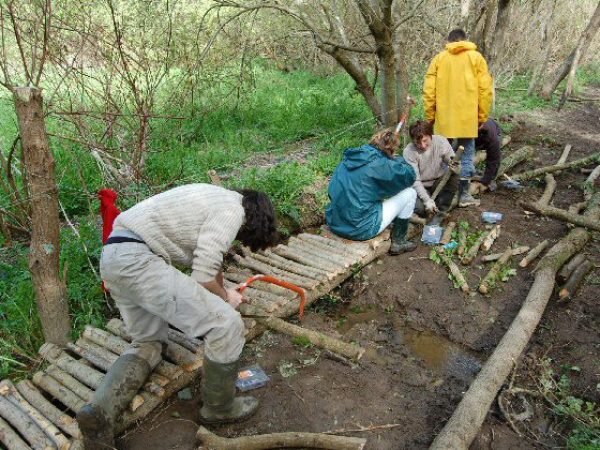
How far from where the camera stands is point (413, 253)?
202 inches

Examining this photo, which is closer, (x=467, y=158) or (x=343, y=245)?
(x=343, y=245)

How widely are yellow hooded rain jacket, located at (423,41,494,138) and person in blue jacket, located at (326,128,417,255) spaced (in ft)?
4.25

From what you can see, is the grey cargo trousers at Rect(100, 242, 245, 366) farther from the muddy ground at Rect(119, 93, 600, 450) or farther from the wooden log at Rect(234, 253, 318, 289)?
the wooden log at Rect(234, 253, 318, 289)

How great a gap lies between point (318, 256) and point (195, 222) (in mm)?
2333

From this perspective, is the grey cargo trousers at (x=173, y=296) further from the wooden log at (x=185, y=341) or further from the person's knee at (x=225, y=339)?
the wooden log at (x=185, y=341)

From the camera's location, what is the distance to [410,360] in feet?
12.4

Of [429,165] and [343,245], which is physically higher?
[429,165]

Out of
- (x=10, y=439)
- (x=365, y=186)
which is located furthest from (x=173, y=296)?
(x=365, y=186)

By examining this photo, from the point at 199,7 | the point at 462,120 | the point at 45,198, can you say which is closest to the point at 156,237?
the point at 45,198

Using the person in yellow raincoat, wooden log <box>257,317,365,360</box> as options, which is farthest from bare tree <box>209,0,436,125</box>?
wooden log <box>257,317,365,360</box>

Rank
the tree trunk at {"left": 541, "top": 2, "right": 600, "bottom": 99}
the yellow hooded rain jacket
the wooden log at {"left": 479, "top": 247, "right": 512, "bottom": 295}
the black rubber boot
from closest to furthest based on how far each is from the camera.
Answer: the black rubber boot, the wooden log at {"left": 479, "top": 247, "right": 512, "bottom": 295}, the yellow hooded rain jacket, the tree trunk at {"left": 541, "top": 2, "right": 600, "bottom": 99}

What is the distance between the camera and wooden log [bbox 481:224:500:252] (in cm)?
504

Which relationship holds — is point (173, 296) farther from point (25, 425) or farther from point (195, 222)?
point (25, 425)

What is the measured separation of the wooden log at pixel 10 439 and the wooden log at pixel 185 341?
112 centimetres
